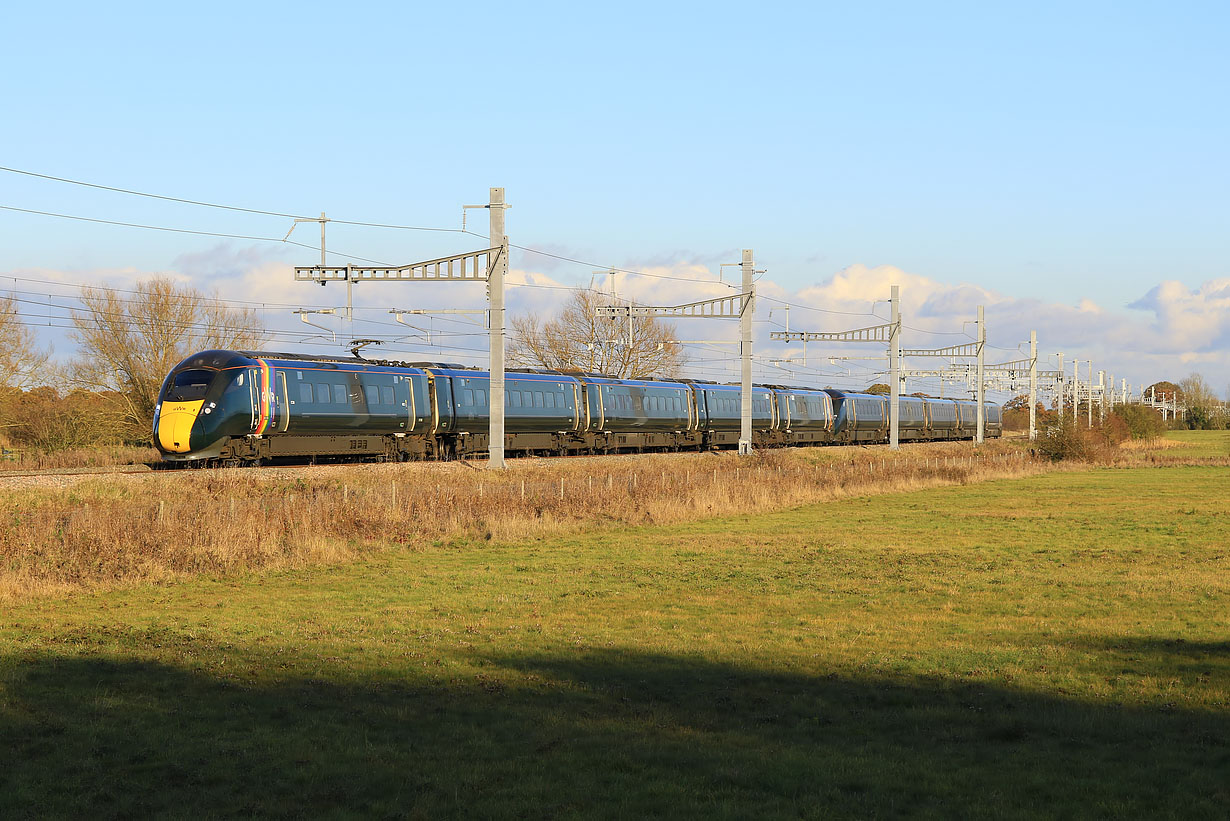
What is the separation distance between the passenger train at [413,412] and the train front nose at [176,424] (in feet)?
0.10

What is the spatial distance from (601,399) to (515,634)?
36287 mm

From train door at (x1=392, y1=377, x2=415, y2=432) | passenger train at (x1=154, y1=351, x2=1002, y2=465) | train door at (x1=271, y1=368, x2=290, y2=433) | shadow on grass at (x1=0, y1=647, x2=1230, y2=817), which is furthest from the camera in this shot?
train door at (x1=392, y1=377, x2=415, y2=432)

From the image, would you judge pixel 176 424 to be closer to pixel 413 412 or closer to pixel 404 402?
pixel 404 402

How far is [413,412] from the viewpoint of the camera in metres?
40.4

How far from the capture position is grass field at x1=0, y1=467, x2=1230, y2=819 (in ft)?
28.2

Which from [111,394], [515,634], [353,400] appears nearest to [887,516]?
[353,400]

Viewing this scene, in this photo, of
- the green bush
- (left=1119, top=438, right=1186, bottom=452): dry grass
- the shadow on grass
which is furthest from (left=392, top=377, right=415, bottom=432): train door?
the green bush

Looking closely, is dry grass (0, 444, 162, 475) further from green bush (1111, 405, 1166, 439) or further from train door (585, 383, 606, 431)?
green bush (1111, 405, 1166, 439)

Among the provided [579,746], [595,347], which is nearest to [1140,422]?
[595,347]

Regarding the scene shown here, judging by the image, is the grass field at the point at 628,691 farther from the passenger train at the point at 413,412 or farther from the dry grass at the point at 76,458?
the dry grass at the point at 76,458

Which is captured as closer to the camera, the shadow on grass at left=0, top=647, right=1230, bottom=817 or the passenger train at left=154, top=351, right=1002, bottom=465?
the shadow on grass at left=0, top=647, right=1230, bottom=817

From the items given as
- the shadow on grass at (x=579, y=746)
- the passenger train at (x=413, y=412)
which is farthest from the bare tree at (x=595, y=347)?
the shadow on grass at (x=579, y=746)

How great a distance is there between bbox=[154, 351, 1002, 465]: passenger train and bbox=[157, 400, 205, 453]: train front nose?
3cm

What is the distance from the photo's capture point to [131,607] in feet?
55.4
